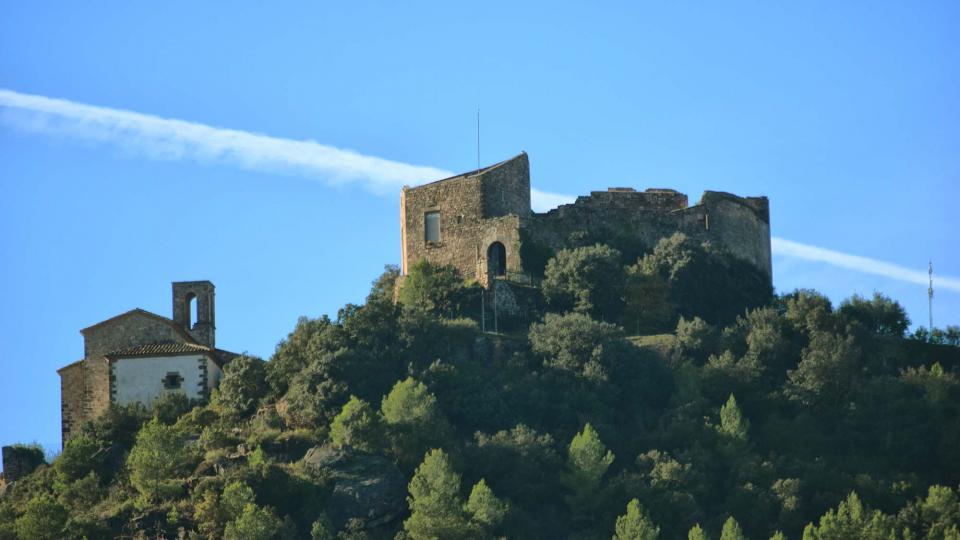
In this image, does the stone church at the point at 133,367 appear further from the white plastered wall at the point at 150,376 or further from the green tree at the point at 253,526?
the green tree at the point at 253,526

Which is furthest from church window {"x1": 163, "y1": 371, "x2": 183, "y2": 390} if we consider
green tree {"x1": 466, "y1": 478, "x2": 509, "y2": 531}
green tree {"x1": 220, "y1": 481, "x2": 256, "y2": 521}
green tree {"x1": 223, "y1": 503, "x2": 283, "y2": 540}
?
green tree {"x1": 466, "y1": 478, "x2": 509, "y2": 531}

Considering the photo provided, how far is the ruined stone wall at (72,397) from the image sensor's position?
268ft

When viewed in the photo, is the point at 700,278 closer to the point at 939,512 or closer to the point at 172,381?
the point at 939,512

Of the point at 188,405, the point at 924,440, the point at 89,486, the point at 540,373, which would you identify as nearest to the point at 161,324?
the point at 188,405

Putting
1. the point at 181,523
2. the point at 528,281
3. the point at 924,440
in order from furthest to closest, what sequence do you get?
the point at 528,281 → the point at 924,440 → the point at 181,523

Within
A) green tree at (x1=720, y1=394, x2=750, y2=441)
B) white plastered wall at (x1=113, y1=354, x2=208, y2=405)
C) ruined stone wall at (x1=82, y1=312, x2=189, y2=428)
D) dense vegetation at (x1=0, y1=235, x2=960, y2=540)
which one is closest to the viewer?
dense vegetation at (x1=0, y1=235, x2=960, y2=540)

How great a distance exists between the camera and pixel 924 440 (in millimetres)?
78312

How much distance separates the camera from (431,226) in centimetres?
8944

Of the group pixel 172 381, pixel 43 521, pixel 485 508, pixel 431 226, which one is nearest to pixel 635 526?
pixel 485 508

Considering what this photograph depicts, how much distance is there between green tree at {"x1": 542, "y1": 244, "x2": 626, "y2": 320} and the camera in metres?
85.4

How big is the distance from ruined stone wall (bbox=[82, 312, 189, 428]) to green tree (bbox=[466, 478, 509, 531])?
1587 centimetres

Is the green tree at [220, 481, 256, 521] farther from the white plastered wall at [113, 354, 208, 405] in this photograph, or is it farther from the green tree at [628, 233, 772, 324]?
the green tree at [628, 233, 772, 324]

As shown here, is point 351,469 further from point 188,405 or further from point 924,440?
point 924,440

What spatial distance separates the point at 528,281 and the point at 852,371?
13088 mm
